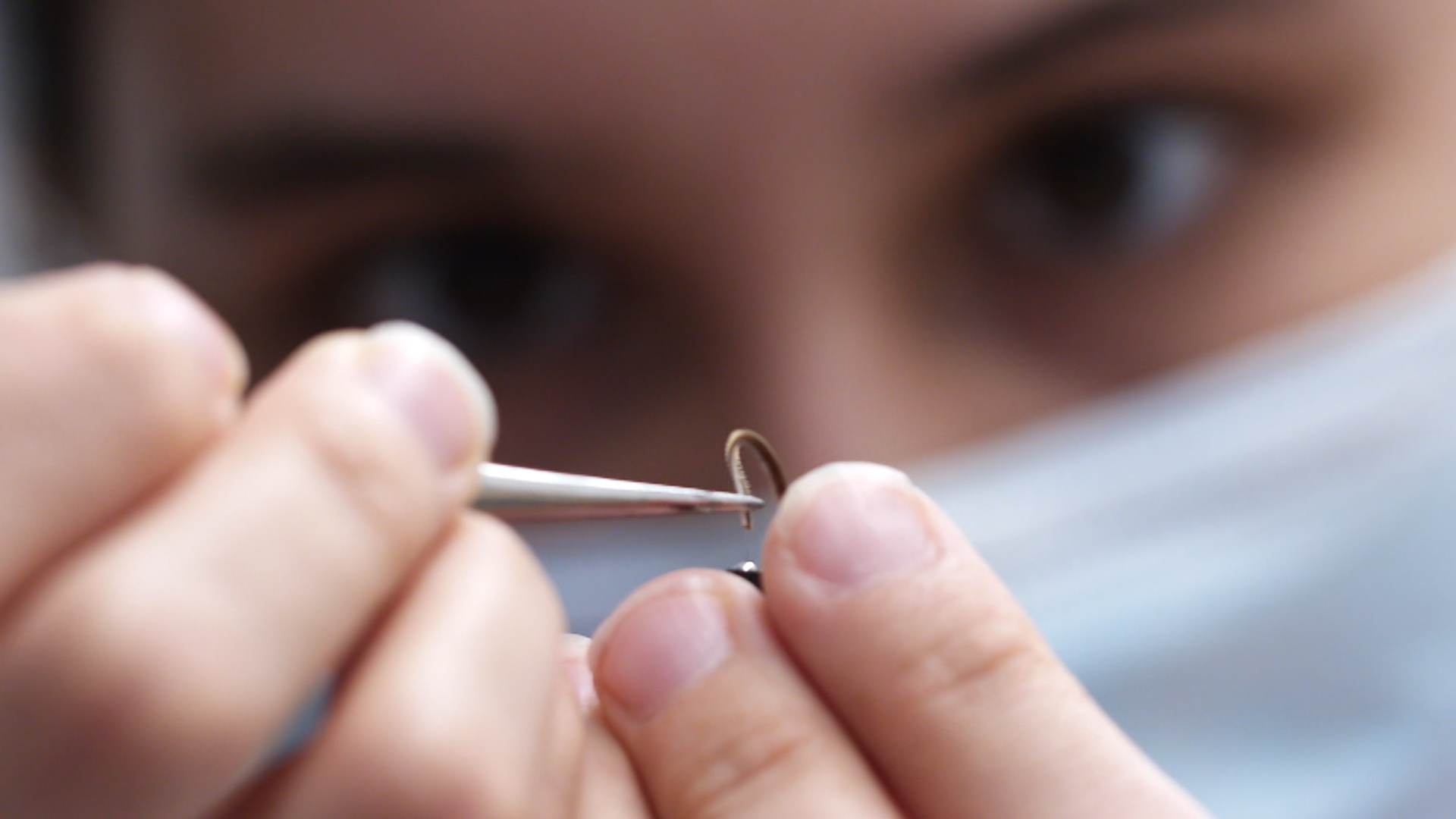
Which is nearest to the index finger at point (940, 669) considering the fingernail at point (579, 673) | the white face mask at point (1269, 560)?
the fingernail at point (579, 673)

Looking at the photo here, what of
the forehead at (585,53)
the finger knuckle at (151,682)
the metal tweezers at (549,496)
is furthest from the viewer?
the forehead at (585,53)

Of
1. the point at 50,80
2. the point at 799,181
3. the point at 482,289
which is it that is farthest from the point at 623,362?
the point at 50,80

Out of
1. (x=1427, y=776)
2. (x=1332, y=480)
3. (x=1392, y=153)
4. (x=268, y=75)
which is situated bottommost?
(x=1427, y=776)

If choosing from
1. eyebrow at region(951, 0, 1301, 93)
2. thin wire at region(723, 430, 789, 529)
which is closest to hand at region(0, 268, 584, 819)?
thin wire at region(723, 430, 789, 529)

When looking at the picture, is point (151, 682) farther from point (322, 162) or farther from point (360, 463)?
point (322, 162)

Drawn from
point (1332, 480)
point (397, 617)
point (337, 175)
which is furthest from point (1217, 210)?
point (397, 617)

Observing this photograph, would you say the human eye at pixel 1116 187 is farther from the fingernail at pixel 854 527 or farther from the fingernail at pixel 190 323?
the fingernail at pixel 190 323

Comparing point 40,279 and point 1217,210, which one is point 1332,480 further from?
point 40,279
